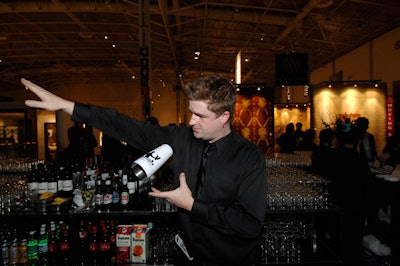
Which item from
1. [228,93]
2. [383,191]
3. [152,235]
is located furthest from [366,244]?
[228,93]

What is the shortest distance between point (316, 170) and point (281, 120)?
1184cm

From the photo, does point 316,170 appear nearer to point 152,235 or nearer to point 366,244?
point 366,244

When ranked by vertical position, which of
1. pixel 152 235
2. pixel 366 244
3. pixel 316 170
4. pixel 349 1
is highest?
pixel 349 1

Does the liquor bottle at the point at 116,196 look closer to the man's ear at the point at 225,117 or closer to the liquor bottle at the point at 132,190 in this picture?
the liquor bottle at the point at 132,190

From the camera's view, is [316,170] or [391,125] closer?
[316,170]

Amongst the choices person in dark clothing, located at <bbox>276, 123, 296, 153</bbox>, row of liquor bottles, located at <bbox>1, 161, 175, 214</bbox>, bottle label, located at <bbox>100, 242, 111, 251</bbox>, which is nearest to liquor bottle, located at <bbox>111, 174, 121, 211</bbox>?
row of liquor bottles, located at <bbox>1, 161, 175, 214</bbox>

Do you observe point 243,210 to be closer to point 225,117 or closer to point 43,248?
point 225,117

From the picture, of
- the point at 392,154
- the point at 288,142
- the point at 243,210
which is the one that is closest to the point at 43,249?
the point at 243,210

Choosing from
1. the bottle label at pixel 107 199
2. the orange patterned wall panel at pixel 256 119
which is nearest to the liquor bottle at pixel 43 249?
the bottle label at pixel 107 199

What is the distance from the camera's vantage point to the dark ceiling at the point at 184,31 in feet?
34.5

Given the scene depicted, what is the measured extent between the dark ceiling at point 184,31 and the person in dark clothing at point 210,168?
7899 mm

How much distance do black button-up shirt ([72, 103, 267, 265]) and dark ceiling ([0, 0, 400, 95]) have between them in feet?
26.0

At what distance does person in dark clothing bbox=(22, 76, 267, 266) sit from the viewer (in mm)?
1531

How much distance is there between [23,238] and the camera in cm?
309
